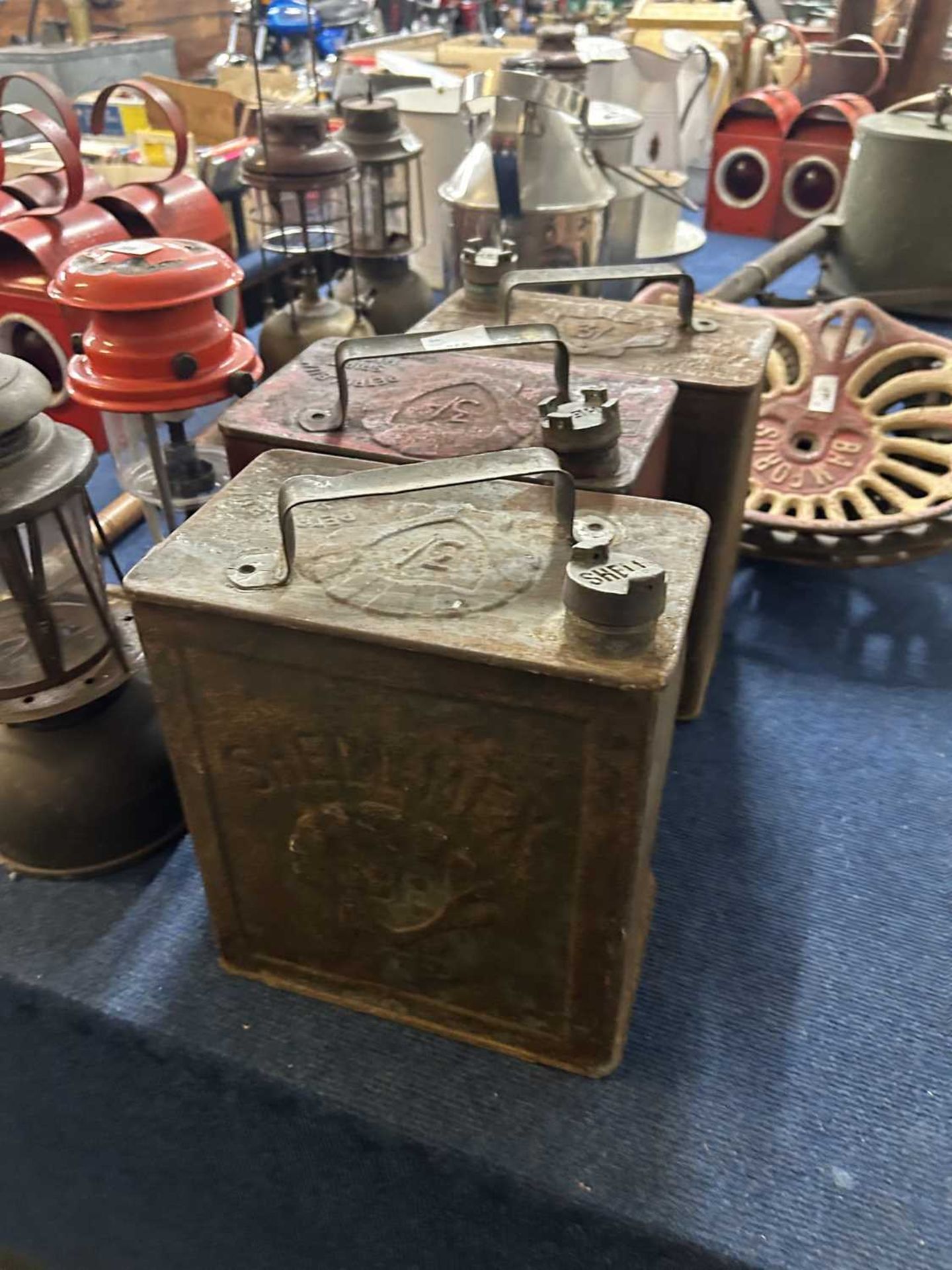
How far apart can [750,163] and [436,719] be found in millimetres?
2725

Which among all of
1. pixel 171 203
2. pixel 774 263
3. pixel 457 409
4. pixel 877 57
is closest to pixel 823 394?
pixel 774 263

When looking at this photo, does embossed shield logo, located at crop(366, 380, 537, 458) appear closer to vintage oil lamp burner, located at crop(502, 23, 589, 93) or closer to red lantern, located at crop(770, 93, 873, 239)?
vintage oil lamp burner, located at crop(502, 23, 589, 93)

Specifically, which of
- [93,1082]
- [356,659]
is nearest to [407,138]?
[356,659]

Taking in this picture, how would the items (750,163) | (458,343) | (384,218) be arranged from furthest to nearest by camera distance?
(750,163) < (384,218) < (458,343)

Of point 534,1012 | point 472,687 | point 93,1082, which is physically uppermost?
point 472,687

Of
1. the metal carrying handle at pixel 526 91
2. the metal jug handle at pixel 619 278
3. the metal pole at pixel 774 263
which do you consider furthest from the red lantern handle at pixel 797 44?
the metal jug handle at pixel 619 278

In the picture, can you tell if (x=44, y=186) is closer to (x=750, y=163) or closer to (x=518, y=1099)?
(x=518, y=1099)

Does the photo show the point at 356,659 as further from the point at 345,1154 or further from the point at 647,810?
the point at 345,1154

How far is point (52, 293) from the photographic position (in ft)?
3.14

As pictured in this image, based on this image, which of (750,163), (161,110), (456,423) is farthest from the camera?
(750,163)

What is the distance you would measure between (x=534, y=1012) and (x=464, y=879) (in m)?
0.15

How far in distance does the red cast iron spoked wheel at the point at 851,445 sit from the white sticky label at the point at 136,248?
86 cm

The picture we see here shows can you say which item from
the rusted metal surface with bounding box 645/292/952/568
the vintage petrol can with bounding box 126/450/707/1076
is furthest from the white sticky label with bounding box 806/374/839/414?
the vintage petrol can with bounding box 126/450/707/1076

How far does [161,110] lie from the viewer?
158cm
